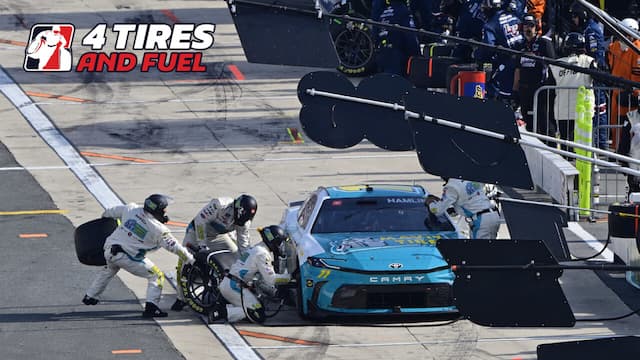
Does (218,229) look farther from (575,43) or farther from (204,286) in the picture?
(575,43)

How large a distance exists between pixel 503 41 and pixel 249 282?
9968 mm

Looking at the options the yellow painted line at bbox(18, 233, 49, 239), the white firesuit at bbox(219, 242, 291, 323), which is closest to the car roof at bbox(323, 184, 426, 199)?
the white firesuit at bbox(219, 242, 291, 323)

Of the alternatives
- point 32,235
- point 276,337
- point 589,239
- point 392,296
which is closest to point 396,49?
point 589,239

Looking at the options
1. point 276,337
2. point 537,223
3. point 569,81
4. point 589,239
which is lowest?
point 589,239

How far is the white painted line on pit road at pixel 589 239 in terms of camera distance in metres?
17.9

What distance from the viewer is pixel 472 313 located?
6859 millimetres

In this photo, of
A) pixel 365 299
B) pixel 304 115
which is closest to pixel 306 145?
pixel 365 299

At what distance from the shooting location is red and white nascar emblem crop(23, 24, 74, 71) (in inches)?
1204

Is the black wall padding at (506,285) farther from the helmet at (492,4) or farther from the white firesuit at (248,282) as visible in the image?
the helmet at (492,4)

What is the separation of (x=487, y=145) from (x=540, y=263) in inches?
26.4

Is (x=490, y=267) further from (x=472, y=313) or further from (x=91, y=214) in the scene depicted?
(x=91, y=214)

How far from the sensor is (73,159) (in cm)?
2336

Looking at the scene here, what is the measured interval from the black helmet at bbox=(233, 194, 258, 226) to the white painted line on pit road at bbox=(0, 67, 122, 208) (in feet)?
17.5

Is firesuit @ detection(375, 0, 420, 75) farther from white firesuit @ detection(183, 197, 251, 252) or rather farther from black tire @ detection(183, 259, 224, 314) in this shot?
black tire @ detection(183, 259, 224, 314)
